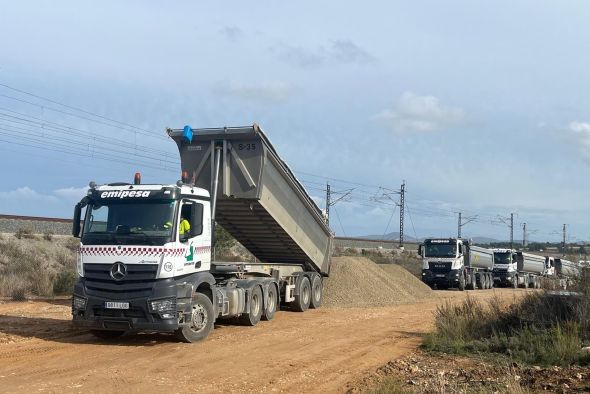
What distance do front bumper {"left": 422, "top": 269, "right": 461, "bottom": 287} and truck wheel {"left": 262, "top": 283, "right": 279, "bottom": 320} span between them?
759 inches

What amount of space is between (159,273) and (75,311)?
6.12 feet

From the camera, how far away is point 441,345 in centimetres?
1124

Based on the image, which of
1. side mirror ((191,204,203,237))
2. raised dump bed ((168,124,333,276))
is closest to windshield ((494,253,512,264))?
raised dump bed ((168,124,333,276))

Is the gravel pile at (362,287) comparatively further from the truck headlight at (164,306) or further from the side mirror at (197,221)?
the truck headlight at (164,306)

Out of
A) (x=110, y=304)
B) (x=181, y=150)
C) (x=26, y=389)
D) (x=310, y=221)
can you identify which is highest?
(x=181, y=150)

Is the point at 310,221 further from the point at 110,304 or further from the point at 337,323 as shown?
the point at 110,304

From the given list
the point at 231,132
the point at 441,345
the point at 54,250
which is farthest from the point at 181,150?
the point at 54,250

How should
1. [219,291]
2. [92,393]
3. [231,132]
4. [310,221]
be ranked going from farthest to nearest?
[310,221] < [231,132] < [219,291] < [92,393]

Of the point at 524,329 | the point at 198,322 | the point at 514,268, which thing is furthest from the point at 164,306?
the point at 514,268

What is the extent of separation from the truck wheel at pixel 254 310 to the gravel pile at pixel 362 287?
5723 mm

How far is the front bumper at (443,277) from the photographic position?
3400cm

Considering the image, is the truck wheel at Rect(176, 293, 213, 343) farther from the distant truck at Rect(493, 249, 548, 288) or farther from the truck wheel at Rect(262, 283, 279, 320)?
the distant truck at Rect(493, 249, 548, 288)

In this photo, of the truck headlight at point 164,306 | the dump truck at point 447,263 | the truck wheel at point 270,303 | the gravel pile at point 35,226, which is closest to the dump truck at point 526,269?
the dump truck at point 447,263

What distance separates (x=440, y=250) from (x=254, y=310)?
21.7 m
